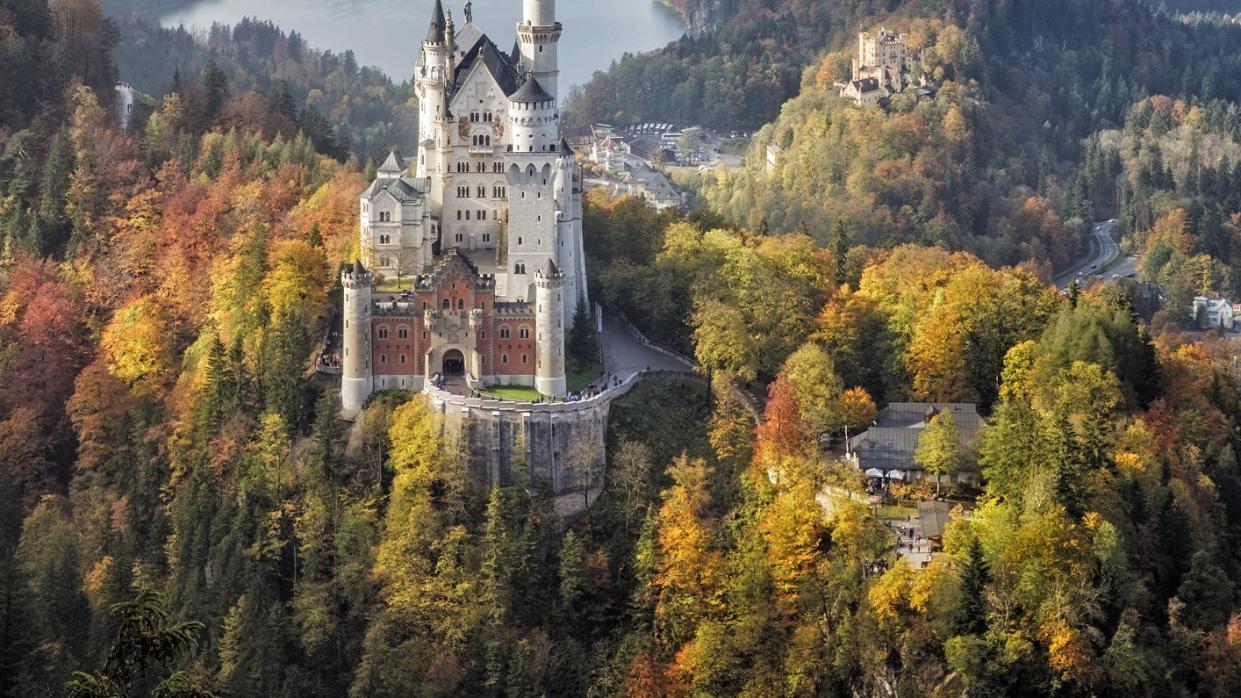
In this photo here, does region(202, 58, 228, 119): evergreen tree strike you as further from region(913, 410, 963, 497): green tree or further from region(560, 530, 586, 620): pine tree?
region(913, 410, 963, 497): green tree

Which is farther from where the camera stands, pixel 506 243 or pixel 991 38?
pixel 991 38

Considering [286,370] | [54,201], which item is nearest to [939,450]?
[286,370]

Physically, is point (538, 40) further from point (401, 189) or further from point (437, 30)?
point (401, 189)

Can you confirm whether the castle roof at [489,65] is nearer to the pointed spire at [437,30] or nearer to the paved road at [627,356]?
the pointed spire at [437,30]

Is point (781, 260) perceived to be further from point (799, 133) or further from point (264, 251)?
point (799, 133)

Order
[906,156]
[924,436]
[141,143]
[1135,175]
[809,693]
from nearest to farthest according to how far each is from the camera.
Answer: [809,693] → [924,436] → [141,143] → [906,156] → [1135,175]

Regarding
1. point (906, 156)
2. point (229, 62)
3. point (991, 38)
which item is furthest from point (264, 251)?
point (991, 38)

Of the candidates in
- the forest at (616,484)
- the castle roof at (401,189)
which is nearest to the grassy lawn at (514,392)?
the forest at (616,484)
